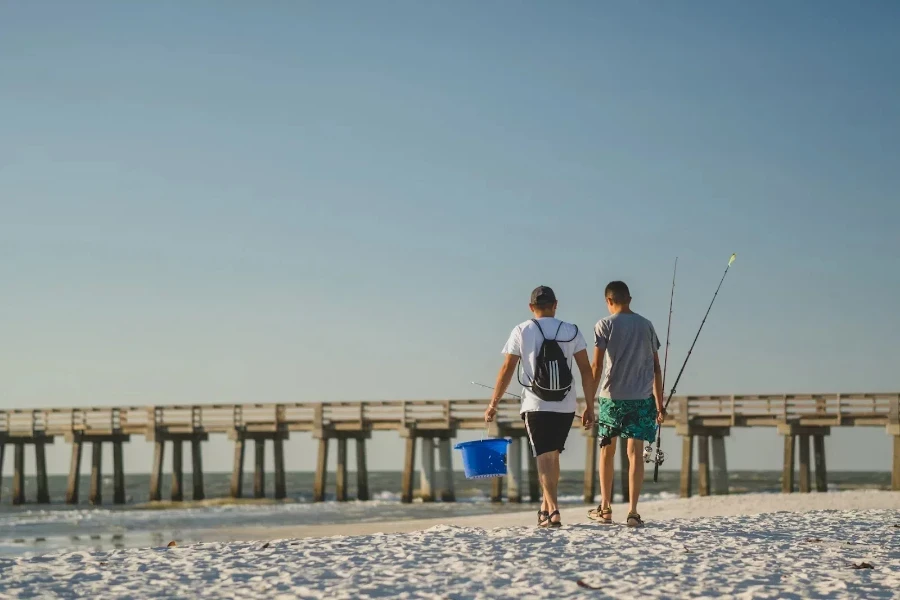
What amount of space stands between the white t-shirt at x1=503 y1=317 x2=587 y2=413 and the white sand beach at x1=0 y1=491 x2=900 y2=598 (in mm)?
987

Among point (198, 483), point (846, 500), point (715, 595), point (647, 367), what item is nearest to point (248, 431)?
point (198, 483)

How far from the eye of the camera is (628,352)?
356 inches

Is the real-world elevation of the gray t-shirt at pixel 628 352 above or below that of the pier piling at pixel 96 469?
above

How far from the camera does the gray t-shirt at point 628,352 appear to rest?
9047 mm

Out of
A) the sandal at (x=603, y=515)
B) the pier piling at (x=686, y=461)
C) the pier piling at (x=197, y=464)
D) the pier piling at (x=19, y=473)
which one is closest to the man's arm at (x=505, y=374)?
the sandal at (x=603, y=515)

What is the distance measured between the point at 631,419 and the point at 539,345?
1003 mm

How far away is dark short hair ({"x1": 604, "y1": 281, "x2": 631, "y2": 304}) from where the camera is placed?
9.20m

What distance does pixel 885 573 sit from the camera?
770 centimetres

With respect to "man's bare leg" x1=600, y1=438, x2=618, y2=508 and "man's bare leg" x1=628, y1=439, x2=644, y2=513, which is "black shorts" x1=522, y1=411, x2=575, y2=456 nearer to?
"man's bare leg" x1=600, y1=438, x2=618, y2=508

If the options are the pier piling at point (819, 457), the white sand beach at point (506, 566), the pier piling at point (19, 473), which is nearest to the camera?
the white sand beach at point (506, 566)

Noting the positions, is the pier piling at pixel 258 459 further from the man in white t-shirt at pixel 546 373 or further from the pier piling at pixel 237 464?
the man in white t-shirt at pixel 546 373

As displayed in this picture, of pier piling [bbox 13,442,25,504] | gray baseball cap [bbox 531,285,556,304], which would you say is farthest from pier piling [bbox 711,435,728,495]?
pier piling [bbox 13,442,25,504]

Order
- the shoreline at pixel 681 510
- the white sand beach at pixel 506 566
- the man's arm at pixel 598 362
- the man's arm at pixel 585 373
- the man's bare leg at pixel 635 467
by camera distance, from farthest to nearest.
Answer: the shoreline at pixel 681 510 < the man's bare leg at pixel 635 467 < the man's arm at pixel 598 362 < the man's arm at pixel 585 373 < the white sand beach at pixel 506 566

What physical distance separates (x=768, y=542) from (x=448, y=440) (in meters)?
23.0
